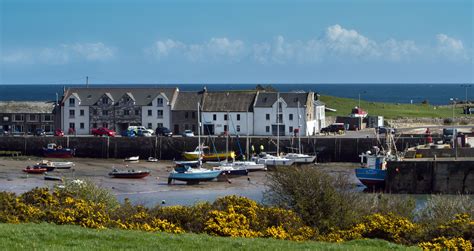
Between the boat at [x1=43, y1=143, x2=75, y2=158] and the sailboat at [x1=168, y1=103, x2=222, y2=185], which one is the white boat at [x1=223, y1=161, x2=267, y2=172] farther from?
the boat at [x1=43, y1=143, x2=75, y2=158]

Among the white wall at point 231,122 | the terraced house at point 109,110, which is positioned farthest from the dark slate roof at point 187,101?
the white wall at point 231,122

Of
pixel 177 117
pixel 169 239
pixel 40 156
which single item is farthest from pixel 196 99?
pixel 169 239

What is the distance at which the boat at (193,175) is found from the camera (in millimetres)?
68000

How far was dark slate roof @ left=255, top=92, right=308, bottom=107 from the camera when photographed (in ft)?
305

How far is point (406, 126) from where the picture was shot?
344 feet

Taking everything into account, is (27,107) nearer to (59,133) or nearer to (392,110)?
(59,133)

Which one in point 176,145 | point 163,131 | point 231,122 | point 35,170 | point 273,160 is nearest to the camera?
point 35,170

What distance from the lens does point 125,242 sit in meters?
21.2

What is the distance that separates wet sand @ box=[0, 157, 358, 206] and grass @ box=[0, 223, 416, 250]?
30054 millimetres

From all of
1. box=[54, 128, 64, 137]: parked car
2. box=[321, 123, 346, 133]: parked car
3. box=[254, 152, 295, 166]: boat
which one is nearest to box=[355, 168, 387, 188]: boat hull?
box=[254, 152, 295, 166]: boat

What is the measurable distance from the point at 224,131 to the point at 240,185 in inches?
1066

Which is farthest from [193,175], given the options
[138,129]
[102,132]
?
[102,132]

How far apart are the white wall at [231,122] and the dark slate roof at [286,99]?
1.81 meters

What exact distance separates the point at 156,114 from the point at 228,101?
26.5 ft
